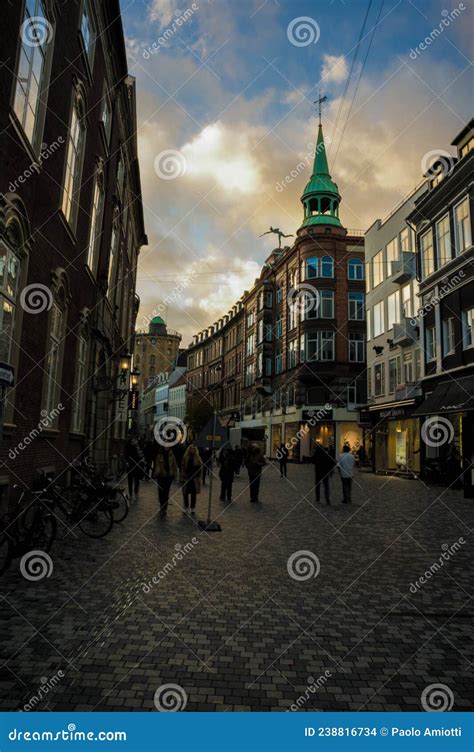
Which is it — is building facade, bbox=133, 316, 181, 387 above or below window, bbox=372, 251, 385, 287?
above

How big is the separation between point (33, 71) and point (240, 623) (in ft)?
34.1

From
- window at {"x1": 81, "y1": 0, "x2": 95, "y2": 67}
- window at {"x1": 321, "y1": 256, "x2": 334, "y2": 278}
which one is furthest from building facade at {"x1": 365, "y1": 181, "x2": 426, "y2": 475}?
window at {"x1": 81, "y1": 0, "x2": 95, "y2": 67}

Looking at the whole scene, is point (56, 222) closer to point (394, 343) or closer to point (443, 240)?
point (443, 240)

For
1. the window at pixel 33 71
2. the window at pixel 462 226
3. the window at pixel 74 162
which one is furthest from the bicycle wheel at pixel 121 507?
the window at pixel 462 226

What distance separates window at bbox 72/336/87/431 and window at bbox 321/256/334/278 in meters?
34.7

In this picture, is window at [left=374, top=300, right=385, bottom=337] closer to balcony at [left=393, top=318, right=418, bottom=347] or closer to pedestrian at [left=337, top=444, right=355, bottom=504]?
balcony at [left=393, top=318, right=418, bottom=347]

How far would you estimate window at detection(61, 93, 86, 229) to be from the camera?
13459 millimetres

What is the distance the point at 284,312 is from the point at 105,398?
1380 inches

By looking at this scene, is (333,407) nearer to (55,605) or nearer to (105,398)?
(105,398)

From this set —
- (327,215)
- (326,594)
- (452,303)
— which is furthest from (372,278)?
(326,594)

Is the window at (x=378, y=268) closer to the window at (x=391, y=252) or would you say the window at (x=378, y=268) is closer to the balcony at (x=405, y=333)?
the window at (x=391, y=252)

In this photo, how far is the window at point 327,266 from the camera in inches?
1884

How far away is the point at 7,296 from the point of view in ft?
29.7

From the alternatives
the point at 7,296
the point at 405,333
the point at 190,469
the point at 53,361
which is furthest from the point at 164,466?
the point at 405,333
